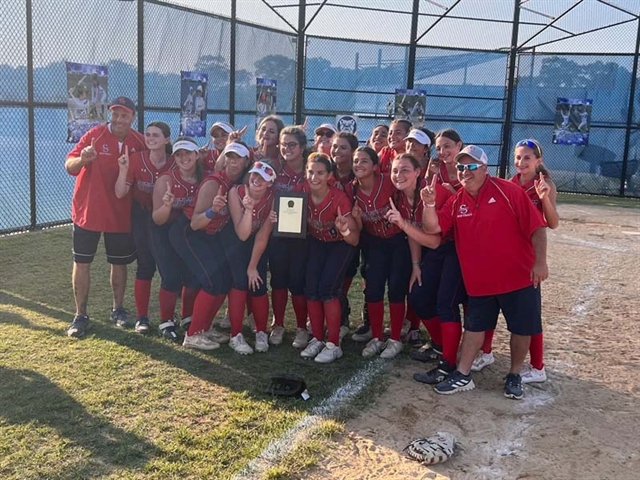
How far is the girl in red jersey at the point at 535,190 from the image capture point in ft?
13.5

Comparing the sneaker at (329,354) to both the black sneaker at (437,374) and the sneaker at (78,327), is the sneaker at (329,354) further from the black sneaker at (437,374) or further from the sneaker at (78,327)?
the sneaker at (78,327)

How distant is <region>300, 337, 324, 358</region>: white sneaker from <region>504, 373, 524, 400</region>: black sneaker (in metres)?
1.33

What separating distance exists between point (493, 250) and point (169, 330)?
250cm

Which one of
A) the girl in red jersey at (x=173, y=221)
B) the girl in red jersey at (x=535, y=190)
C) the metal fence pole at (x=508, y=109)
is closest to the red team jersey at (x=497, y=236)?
the girl in red jersey at (x=535, y=190)

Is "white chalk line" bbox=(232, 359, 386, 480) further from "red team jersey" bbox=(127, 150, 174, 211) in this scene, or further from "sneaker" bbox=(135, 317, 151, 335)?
"red team jersey" bbox=(127, 150, 174, 211)

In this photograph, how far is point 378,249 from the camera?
4.75 meters

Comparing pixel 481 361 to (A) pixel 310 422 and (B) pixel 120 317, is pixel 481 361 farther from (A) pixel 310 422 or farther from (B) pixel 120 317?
(B) pixel 120 317

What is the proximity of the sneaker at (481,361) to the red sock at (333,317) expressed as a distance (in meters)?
0.99

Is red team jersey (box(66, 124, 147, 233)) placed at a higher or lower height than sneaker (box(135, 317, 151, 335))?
higher

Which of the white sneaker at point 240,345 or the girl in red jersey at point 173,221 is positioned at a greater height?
the girl in red jersey at point 173,221

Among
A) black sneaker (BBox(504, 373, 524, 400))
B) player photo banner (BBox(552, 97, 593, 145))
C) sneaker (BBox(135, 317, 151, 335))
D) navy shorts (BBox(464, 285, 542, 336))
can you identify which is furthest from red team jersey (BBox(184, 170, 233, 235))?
player photo banner (BBox(552, 97, 593, 145))

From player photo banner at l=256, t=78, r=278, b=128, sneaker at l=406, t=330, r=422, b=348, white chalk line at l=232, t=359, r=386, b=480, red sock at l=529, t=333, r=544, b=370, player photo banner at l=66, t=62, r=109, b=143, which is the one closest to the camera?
white chalk line at l=232, t=359, r=386, b=480

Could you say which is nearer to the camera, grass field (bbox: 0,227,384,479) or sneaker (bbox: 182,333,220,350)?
grass field (bbox: 0,227,384,479)

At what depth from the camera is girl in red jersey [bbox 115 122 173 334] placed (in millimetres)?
4824
